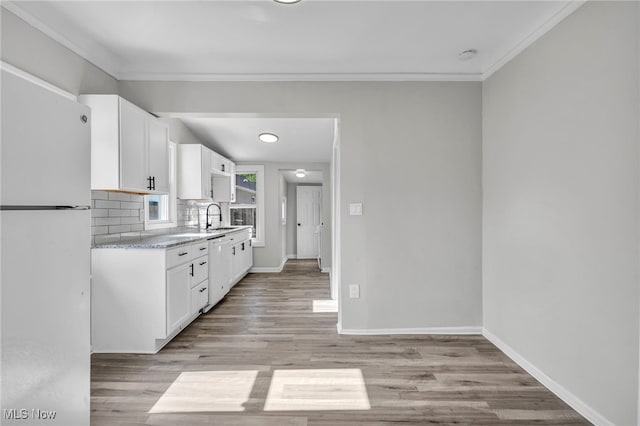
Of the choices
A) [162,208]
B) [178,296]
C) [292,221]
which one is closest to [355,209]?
[178,296]

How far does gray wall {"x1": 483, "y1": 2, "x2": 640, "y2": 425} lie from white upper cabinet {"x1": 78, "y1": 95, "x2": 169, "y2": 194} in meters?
3.06

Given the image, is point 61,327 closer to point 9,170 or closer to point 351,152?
point 9,170

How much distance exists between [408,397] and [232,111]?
269cm

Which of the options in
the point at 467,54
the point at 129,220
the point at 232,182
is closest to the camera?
the point at 467,54

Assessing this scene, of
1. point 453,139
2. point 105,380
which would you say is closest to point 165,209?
point 105,380

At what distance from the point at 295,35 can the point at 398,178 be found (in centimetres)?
148

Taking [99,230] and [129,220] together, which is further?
[129,220]

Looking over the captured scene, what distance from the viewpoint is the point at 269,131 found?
501 centimetres

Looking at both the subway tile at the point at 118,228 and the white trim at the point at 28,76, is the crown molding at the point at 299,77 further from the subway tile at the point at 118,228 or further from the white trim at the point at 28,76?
the subway tile at the point at 118,228

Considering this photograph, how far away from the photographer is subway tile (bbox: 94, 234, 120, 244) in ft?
9.24

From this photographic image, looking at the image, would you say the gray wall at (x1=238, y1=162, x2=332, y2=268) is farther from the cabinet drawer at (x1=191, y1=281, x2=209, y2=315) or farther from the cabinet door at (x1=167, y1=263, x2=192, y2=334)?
the cabinet door at (x1=167, y1=263, x2=192, y2=334)

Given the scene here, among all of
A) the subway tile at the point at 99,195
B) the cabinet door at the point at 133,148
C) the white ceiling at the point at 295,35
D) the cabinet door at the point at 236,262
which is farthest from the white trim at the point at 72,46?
the cabinet door at the point at 236,262

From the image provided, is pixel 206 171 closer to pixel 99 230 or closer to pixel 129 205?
pixel 129 205

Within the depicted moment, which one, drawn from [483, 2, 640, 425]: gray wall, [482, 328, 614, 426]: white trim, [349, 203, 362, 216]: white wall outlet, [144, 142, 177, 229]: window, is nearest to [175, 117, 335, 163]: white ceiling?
[144, 142, 177, 229]: window
